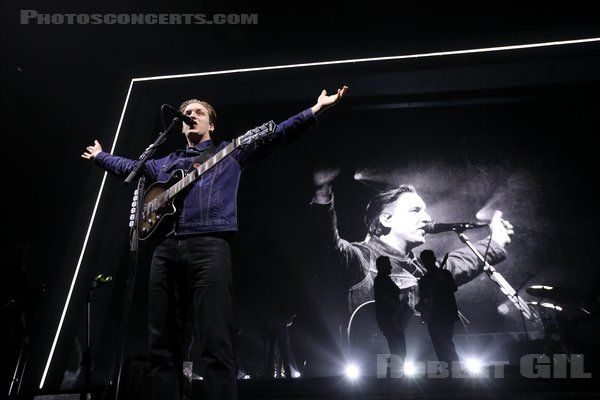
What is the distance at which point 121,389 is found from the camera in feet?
10.6

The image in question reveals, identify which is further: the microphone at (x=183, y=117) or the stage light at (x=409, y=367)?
the stage light at (x=409, y=367)

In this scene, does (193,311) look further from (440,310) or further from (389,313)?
(440,310)

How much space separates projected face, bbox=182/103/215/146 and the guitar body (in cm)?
31

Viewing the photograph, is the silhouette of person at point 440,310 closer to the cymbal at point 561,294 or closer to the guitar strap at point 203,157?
Result: the cymbal at point 561,294

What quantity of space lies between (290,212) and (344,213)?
33.8 inches

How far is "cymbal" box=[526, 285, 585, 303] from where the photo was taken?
18.9ft

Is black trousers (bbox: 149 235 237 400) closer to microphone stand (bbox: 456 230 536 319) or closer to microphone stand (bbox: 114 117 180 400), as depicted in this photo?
microphone stand (bbox: 114 117 180 400)

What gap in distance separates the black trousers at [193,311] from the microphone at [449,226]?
4.85 m

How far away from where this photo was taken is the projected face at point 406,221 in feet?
21.7

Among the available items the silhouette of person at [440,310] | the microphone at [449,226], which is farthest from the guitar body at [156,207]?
the microphone at [449,226]

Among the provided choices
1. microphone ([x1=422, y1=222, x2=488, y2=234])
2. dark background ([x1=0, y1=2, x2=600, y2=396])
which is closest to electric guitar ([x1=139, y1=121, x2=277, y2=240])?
dark background ([x1=0, y1=2, x2=600, y2=396])

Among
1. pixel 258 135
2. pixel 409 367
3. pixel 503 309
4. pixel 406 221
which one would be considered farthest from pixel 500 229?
pixel 258 135

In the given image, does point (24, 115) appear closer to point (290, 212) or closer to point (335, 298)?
point (290, 212)

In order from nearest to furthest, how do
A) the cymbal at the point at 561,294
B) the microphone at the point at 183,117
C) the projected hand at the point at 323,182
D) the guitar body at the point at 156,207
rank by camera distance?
1. the guitar body at the point at 156,207
2. the microphone at the point at 183,117
3. the cymbal at the point at 561,294
4. the projected hand at the point at 323,182
